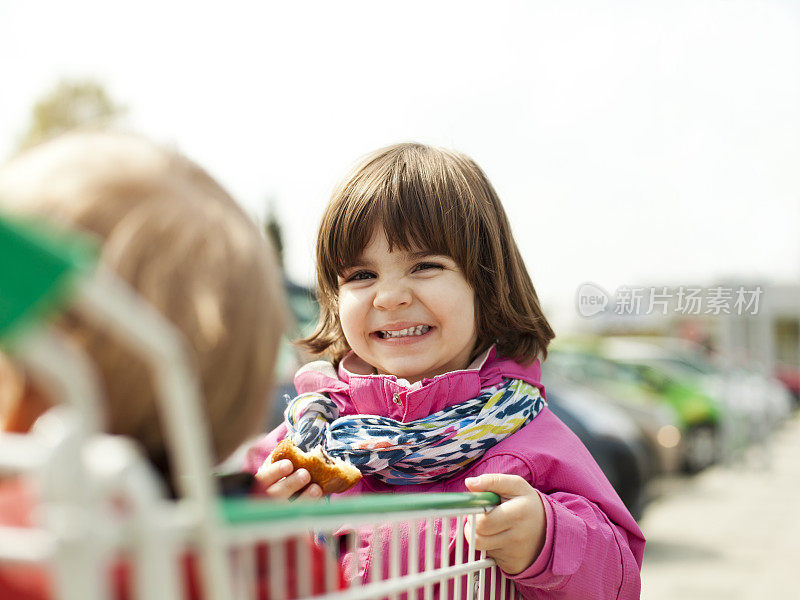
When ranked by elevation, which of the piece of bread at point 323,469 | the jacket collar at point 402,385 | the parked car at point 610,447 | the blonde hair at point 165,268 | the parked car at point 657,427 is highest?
the blonde hair at point 165,268

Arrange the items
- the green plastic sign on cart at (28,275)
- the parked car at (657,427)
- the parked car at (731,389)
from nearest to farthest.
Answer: the green plastic sign on cart at (28,275), the parked car at (657,427), the parked car at (731,389)

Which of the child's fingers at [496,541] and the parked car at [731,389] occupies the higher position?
the child's fingers at [496,541]

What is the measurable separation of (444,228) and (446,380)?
0.34 meters

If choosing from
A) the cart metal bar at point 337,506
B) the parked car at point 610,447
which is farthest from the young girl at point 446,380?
the parked car at point 610,447

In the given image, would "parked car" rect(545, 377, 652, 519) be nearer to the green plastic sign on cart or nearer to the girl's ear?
the girl's ear

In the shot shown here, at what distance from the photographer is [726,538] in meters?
7.39

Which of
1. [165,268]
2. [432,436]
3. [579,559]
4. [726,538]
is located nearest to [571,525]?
[579,559]

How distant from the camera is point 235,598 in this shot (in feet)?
3.08

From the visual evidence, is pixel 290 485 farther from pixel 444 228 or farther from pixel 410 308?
pixel 444 228

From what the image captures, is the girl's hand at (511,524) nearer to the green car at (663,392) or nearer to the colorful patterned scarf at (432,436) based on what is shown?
the colorful patterned scarf at (432,436)

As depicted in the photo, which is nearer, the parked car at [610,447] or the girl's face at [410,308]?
the girl's face at [410,308]

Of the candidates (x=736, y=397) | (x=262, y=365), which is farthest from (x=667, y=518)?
(x=262, y=365)

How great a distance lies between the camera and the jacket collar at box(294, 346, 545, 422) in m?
1.90

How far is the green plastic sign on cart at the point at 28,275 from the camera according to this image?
2.08 feet
